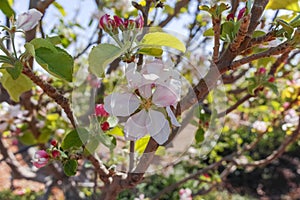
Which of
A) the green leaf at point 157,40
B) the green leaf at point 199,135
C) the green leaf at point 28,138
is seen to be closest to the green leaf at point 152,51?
the green leaf at point 157,40

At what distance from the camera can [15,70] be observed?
26.0 inches

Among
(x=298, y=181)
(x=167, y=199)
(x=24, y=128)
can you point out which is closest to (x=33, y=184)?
(x=167, y=199)

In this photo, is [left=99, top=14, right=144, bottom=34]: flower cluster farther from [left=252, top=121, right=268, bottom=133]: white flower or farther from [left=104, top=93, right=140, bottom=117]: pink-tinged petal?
[left=252, top=121, right=268, bottom=133]: white flower

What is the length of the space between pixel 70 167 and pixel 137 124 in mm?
212

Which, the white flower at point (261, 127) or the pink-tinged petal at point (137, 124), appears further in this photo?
the white flower at point (261, 127)

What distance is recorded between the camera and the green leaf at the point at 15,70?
66cm

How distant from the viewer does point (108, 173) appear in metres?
0.96

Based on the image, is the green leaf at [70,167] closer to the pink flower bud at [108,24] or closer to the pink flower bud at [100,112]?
the pink flower bud at [100,112]

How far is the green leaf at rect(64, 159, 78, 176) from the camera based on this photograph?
764 millimetres

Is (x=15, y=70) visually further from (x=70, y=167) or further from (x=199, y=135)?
(x=199, y=135)

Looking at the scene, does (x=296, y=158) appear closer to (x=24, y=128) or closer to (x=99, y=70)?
(x=24, y=128)

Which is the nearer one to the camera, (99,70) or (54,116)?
(99,70)

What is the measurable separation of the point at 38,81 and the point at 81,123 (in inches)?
4.7

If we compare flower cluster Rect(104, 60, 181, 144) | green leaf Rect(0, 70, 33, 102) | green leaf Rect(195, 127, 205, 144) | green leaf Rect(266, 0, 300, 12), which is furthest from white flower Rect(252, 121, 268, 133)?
flower cluster Rect(104, 60, 181, 144)
